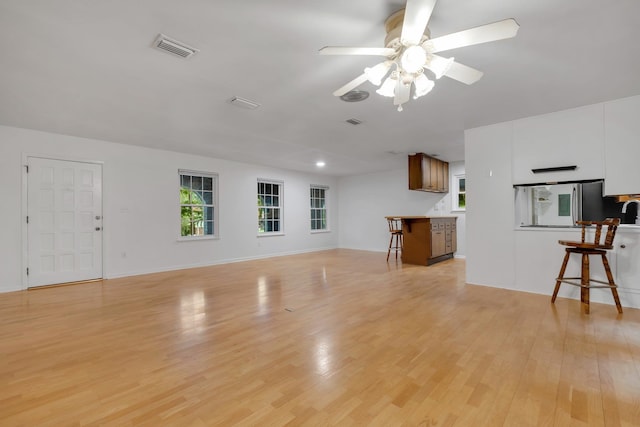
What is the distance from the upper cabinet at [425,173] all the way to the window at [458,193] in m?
0.57

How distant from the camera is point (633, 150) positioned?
3.31 m

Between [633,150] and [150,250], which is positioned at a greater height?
[633,150]

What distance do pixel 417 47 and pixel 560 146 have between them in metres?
3.18

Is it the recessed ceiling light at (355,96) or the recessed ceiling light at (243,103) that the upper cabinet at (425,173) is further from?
the recessed ceiling light at (243,103)

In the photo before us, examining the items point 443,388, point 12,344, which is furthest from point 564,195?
point 12,344

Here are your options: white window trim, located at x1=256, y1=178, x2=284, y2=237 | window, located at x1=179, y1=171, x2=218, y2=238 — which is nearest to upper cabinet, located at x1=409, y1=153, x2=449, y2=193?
white window trim, located at x1=256, y1=178, x2=284, y2=237

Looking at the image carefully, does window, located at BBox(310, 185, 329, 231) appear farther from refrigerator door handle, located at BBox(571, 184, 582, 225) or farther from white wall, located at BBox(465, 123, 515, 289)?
refrigerator door handle, located at BBox(571, 184, 582, 225)

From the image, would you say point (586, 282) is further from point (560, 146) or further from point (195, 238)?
point (195, 238)

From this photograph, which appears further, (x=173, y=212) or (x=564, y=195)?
(x=173, y=212)

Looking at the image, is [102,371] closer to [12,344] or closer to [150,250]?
[12,344]

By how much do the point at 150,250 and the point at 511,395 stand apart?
231 inches

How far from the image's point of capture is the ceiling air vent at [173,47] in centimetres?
216

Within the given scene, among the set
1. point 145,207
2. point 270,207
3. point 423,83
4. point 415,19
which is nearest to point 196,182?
point 145,207

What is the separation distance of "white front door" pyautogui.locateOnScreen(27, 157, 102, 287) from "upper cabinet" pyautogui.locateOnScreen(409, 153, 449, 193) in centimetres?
595
